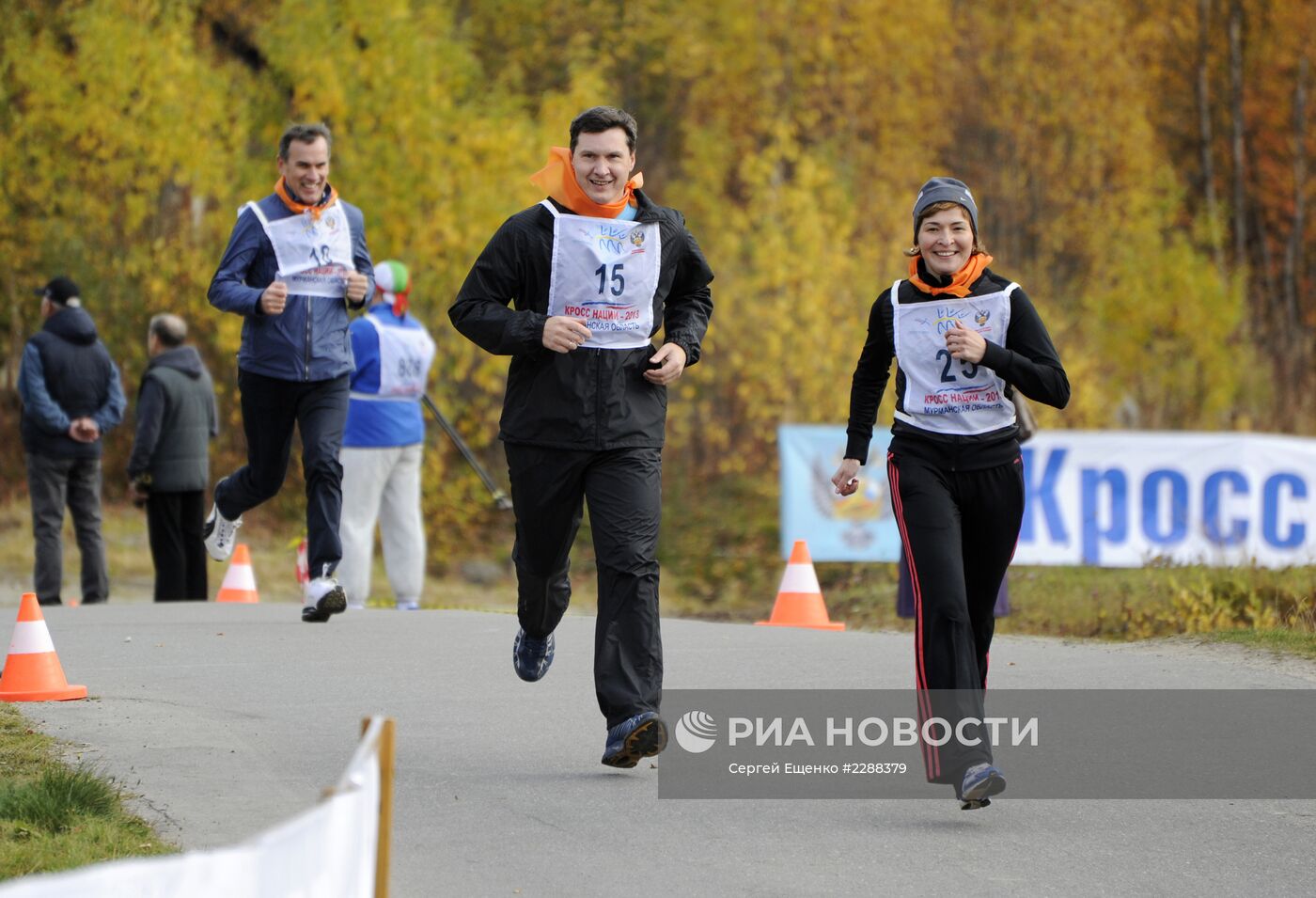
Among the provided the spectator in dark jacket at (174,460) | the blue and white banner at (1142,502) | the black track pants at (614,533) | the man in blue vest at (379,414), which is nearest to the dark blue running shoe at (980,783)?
the black track pants at (614,533)

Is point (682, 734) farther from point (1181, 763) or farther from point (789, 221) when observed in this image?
point (789, 221)

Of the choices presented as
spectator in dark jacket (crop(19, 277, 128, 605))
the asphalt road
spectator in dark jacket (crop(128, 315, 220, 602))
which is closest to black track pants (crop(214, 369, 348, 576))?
the asphalt road

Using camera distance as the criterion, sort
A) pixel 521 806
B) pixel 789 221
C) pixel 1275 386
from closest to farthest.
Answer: pixel 521 806, pixel 789 221, pixel 1275 386

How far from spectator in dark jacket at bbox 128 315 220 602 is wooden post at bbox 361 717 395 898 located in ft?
32.8

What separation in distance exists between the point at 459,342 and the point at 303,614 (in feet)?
40.5

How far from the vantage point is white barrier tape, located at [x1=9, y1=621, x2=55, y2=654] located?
25.7 feet

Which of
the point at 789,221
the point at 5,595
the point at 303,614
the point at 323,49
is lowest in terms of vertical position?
the point at 5,595

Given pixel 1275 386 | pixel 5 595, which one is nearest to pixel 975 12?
pixel 1275 386

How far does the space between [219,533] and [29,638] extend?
2.85 m

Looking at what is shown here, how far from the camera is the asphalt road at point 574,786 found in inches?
210

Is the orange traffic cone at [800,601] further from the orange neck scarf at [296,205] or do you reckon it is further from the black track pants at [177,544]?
the black track pants at [177,544]

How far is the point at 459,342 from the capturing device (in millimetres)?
22156

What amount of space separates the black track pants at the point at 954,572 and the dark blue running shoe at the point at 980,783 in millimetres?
40

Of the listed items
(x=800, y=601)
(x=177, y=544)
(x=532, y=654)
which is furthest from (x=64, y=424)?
(x=532, y=654)
